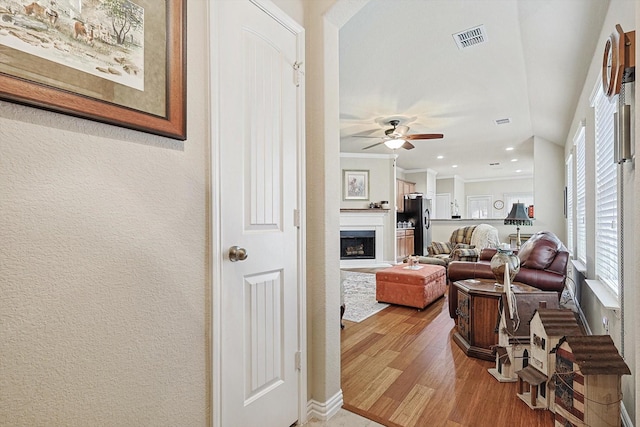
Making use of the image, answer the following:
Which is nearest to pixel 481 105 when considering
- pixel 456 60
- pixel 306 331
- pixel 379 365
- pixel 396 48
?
pixel 456 60

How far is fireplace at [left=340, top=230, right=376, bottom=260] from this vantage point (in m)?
7.32

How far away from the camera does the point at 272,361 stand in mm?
1544

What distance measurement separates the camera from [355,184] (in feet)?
24.6

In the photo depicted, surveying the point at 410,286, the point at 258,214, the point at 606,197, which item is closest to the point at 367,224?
the point at 410,286

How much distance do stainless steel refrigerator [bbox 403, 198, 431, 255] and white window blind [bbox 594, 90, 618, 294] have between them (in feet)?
19.5

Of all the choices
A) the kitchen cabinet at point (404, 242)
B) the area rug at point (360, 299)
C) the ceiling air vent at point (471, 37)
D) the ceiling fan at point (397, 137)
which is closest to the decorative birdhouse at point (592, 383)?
the area rug at point (360, 299)

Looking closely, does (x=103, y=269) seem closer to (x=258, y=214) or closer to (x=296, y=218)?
(x=258, y=214)

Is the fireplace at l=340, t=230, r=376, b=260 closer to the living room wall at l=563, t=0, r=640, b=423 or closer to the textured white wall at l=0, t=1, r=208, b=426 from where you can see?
the living room wall at l=563, t=0, r=640, b=423

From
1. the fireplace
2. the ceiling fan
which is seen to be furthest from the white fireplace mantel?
A: the ceiling fan

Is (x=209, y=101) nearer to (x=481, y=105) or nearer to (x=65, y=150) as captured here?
(x=65, y=150)

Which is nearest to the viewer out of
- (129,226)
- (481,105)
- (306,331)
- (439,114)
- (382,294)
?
(129,226)

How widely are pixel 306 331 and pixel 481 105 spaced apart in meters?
4.24

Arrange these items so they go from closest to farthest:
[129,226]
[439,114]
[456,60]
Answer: [129,226] < [456,60] < [439,114]

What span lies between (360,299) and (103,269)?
368 centimetres
